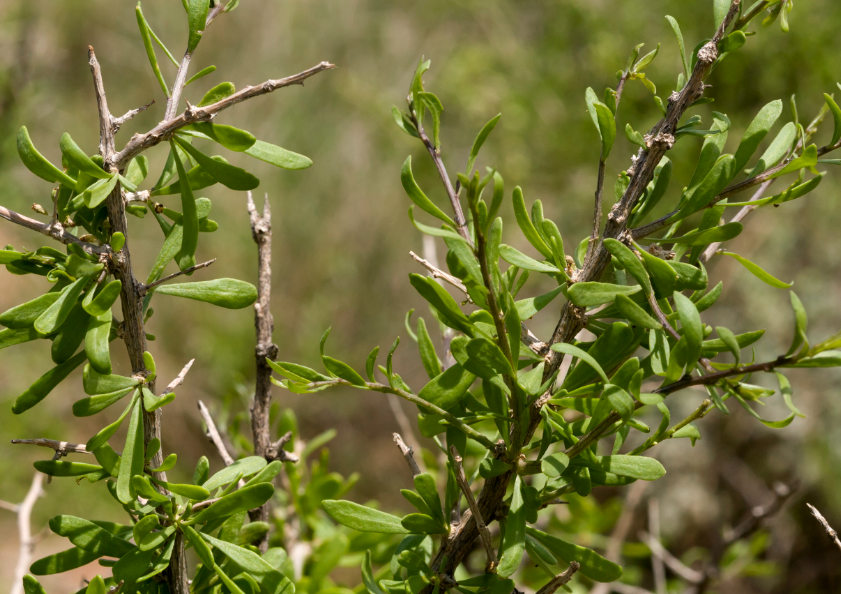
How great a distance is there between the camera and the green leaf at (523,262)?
1.27 feet

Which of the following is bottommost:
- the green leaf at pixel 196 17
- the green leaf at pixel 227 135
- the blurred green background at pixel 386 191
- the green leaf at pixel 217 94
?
the blurred green background at pixel 386 191

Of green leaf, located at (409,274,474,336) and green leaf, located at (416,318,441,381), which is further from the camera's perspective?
green leaf, located at (416,318,441,381)

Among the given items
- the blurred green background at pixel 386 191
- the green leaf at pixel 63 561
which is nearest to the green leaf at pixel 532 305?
the green leaf at pixel 63 561

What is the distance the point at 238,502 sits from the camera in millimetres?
389

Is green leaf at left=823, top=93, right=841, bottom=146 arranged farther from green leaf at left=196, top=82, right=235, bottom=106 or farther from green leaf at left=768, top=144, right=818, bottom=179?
green leaf at left=196, top=82, right=235, bottom=106

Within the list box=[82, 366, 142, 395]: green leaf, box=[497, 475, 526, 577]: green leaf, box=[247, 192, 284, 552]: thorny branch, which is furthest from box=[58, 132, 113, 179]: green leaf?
box=[497, 475, 526, 577]: green leaf

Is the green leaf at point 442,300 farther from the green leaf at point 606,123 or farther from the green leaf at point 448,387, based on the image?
the green leaf at point 606,123

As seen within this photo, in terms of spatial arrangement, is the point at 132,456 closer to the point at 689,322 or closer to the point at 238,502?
the point at 238,502

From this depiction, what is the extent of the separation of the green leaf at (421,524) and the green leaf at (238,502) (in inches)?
3.7

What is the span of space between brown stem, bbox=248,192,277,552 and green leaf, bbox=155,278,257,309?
0.55 feet

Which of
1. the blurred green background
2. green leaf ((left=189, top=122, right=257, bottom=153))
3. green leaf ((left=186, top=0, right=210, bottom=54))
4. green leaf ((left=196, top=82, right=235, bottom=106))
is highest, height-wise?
green leaf ((left=186, top=0, right=210, bottom=54))

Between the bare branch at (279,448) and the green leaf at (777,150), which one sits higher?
the green leaf at (777,150)

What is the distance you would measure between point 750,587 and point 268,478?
2.37m

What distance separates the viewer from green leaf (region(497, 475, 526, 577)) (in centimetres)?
35
